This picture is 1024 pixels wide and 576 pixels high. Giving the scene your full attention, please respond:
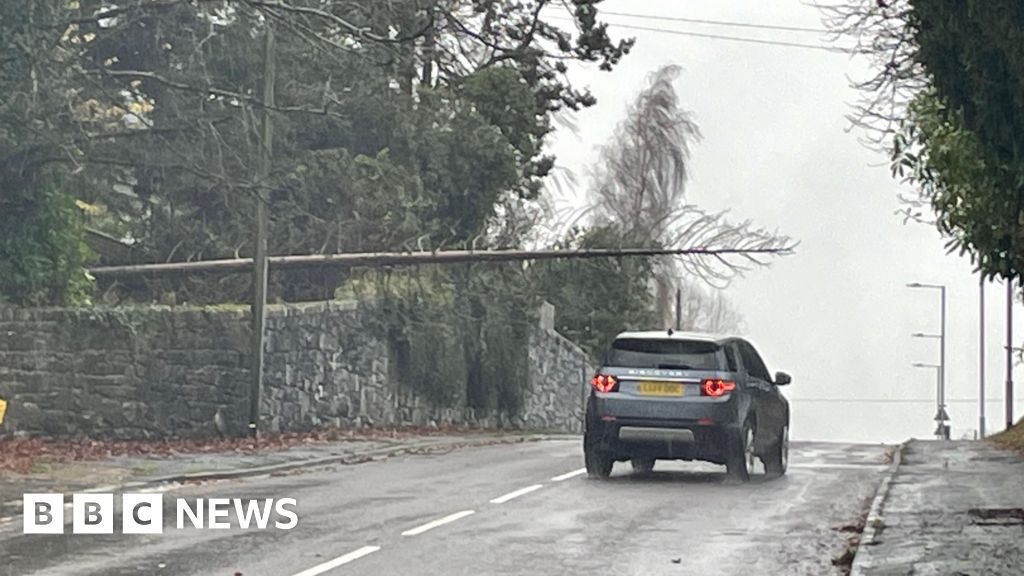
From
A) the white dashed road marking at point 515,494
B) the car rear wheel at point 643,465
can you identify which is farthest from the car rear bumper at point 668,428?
the car rear wheel at point 643,465

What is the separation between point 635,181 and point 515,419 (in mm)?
20591

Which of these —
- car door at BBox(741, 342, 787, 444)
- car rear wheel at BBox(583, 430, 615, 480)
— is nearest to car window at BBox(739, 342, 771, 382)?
car door at BBox(741, 342, 787, 444)

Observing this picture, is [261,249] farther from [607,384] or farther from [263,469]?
[607,384]

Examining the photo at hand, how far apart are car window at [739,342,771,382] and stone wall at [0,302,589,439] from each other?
9401mm

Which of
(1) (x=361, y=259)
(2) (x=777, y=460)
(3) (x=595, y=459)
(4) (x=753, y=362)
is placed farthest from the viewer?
(1) (x=361, y=259)

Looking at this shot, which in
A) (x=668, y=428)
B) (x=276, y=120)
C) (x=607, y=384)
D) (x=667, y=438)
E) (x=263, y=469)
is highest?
(x=276, y=120)

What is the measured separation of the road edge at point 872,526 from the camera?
12.5 m

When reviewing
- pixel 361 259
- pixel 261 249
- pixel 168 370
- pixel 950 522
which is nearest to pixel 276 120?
pixel 361 259

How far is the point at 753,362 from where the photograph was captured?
72.7ft

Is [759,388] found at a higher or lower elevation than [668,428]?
higher

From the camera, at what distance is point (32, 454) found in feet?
74.0

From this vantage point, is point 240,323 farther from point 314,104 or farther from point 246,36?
point 314,104

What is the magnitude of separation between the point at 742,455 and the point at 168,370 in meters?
10.4

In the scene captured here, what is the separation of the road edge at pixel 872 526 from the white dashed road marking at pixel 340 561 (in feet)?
11.6
